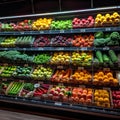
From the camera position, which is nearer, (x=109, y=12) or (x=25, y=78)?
(x=109, y=12)

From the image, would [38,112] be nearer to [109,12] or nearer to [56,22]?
[56,22]

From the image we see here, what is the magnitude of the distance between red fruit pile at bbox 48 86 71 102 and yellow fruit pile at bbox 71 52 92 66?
542mm

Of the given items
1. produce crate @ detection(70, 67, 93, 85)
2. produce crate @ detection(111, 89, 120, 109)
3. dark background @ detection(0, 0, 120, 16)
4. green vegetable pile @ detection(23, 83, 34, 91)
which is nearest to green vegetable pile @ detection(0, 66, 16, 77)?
green vegetable pile @ detection(23, 83, 34, 91)

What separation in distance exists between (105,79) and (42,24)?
1.75 meters

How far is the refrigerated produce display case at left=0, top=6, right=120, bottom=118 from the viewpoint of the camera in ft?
10.9

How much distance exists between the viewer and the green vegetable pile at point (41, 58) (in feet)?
12.6

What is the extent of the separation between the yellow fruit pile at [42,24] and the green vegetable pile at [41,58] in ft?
1.92

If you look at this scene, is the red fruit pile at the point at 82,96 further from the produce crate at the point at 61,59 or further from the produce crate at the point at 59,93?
the produce crate at the point at 61,59

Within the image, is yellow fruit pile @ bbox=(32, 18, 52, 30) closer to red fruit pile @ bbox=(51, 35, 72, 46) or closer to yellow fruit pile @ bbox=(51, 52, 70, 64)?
red fruit pile @ bbox=(51, 35, 72, 46)

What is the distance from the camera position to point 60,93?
3514 millimetres

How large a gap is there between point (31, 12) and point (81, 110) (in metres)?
2.36

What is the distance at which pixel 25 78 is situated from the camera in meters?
3.97

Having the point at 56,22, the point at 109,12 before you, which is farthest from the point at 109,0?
the point at 56,22

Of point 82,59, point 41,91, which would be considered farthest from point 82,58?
point 41,91
